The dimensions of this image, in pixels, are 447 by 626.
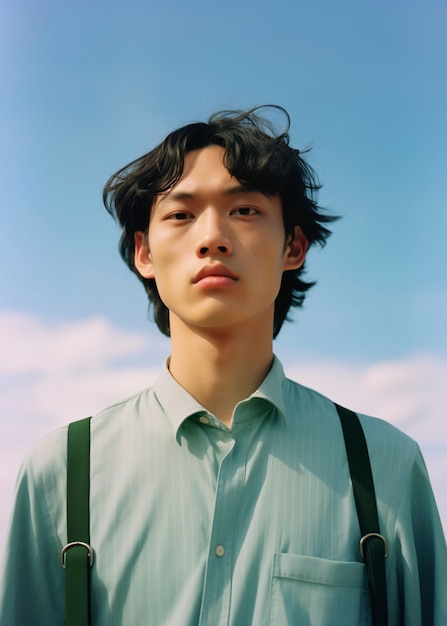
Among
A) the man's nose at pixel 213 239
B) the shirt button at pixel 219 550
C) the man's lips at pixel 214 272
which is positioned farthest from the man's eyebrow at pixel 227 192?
the shirt button at pixel 219 550

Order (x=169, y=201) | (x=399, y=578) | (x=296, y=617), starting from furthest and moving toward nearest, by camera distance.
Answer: (x=169, y=201) → (x=399, y=578) → (x=296, y=617)

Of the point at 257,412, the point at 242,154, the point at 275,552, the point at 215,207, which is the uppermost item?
the point at 242,154

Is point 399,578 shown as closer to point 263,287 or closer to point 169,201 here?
point 263,287

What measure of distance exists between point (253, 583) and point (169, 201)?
163 cm

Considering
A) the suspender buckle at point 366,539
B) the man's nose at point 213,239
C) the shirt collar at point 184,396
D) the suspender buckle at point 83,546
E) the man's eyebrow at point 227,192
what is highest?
the man's eyebrow at point 227,192

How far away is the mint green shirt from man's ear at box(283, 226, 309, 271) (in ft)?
1.98

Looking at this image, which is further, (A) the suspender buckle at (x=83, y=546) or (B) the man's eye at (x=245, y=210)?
(B) the man's eye at (x=245, y=210)

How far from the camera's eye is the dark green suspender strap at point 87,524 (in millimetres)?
2768

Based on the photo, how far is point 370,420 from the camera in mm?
3277

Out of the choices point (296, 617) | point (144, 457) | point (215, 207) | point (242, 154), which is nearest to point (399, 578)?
point (296, 617)

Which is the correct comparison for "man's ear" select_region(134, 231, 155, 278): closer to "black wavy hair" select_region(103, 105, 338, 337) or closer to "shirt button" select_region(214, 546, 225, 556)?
"black wavy hair" select_region(103, 105, 338, 337)

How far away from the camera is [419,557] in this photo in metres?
3.09

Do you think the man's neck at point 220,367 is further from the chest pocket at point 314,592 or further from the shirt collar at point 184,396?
the chest pocket at point 314,592

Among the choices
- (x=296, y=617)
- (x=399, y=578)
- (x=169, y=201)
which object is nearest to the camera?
(x=296, y=617)
